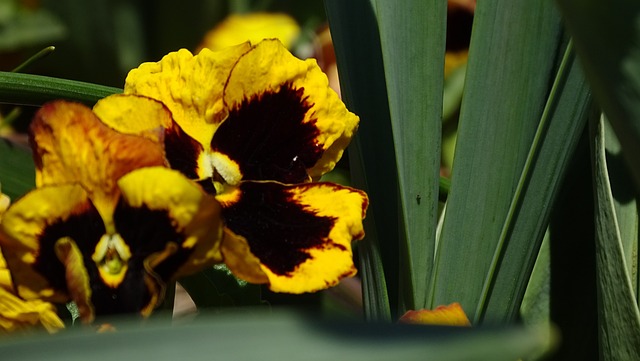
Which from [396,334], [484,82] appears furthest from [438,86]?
[396,334]

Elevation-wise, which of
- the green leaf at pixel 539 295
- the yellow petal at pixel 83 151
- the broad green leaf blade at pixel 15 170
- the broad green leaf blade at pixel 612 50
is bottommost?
the green leaf at pixel 539 295

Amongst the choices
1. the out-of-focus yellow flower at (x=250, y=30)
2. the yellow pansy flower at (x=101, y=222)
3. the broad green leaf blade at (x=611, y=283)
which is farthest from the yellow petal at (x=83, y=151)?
the out-of-focus yellow flower at (x=250, y=30)

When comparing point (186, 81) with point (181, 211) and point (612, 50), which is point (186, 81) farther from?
point (612, 50)

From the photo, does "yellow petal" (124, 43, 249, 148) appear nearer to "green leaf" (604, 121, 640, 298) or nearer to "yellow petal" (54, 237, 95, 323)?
"yellow petal" (54, 237, 95, 323)

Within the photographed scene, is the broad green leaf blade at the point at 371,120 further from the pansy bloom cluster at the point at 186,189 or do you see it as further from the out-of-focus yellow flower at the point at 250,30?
the out-of-focus yellow flower at the point at 250,30

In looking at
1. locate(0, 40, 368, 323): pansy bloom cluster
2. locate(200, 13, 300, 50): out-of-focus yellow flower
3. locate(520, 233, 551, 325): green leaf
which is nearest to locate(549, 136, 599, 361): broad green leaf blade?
locate(520, 233, 551, 325): green leaf

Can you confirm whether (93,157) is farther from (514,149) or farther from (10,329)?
(514,149)

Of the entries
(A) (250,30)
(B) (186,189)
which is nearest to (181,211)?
(B) (186,189)
